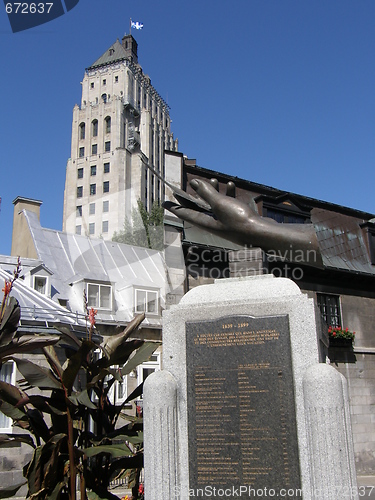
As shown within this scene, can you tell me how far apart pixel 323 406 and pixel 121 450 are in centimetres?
250

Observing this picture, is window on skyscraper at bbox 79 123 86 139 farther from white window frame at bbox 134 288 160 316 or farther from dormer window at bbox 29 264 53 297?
dormer window at bbox 29 264 53 297

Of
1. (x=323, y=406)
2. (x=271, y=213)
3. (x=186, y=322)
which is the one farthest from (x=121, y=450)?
(x=271, y=213)

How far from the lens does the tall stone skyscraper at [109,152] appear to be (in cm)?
8006

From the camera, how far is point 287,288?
560 centimetres

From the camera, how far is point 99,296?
2192 centimetres

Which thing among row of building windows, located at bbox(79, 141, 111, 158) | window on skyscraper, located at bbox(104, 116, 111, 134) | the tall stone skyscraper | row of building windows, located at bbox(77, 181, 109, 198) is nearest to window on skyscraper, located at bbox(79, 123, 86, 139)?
the tall stone skyscraper

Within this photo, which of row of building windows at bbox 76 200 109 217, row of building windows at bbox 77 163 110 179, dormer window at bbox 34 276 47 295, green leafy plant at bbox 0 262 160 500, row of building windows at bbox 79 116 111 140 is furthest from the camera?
row of building windows at bbox 79 116 111 140

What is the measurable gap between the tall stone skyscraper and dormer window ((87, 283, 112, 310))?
53524 mm

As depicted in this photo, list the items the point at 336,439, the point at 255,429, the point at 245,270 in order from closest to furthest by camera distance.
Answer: the point at 336,439
the point at 255,429
the point at 245,270

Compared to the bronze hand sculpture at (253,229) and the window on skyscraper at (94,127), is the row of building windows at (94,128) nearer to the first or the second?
the window on skyscraper at (94,127)

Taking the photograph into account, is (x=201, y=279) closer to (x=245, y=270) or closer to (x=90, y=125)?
(x=245, y=270)

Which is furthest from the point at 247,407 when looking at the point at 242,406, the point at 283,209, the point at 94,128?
the point at 94,128

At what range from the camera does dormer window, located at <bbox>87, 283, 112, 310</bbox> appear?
21.6 meters

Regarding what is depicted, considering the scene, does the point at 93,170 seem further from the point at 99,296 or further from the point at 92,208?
the point at 99,296
